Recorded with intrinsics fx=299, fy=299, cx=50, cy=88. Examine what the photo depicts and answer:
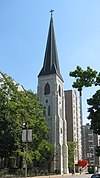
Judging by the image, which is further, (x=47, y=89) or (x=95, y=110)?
(x=47, y=89)

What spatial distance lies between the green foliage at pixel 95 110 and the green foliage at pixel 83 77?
29.0 inches

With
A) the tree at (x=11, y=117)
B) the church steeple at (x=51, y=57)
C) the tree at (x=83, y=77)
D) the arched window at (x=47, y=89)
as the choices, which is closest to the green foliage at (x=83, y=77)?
the tree at (x=83, y=77)

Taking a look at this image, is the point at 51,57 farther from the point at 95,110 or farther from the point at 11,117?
the point at 95,110

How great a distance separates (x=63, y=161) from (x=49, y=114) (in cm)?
1441

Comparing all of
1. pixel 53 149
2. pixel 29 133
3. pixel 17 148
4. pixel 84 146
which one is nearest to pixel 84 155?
pixel 84 146

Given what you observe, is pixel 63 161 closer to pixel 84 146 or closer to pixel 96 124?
pixel 84 146

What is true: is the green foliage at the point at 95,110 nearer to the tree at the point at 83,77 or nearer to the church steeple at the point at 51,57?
the tree at the point at 83,77

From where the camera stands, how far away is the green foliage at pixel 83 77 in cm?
1580

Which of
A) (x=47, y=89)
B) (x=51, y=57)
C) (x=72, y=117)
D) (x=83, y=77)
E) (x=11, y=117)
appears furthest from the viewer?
(x=72, y=117)

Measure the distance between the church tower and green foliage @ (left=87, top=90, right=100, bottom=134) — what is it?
6897cm

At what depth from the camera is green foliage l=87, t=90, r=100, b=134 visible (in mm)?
15789

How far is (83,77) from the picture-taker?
15914 millimetres

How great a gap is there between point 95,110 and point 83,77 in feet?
6.17

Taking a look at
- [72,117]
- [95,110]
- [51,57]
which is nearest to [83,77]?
[95,110]
